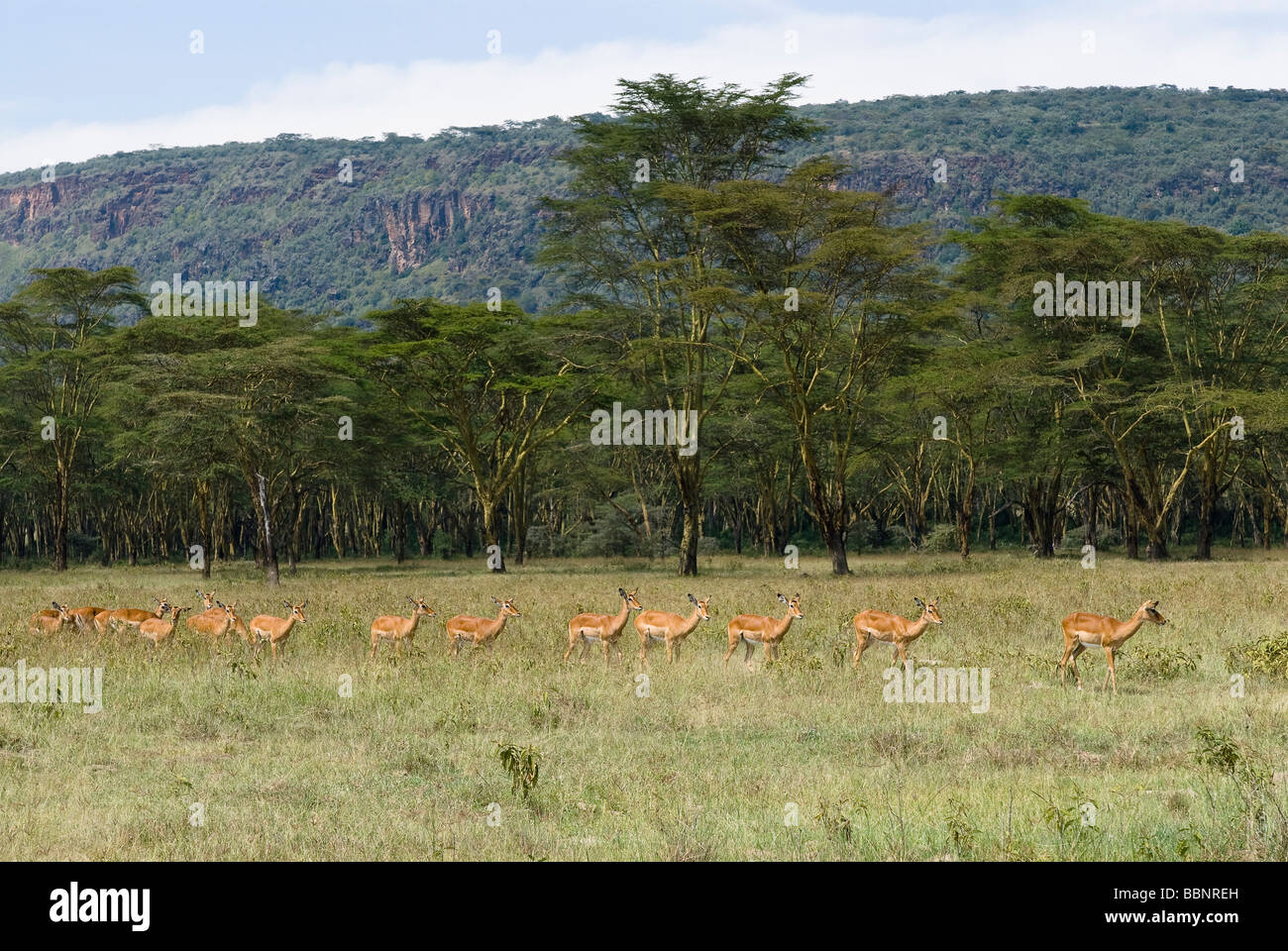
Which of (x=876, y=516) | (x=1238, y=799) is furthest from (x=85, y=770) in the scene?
(x=876, y=516)

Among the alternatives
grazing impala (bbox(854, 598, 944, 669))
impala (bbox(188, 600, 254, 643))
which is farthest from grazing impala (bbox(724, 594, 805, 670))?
impala (bbox(188, 600, 254, 643))

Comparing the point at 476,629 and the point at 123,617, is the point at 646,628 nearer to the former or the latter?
the point at 476,629

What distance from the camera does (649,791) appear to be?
28.3 feet

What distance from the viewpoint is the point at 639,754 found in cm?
1002

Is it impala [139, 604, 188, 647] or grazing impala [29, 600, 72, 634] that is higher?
impala [139, 604, 188, 647]

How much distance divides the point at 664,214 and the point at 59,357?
894 inches

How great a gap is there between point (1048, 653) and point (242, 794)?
10.1m

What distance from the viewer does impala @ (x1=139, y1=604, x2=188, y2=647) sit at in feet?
52.7

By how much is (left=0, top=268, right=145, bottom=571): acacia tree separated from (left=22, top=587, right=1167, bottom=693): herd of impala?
30.4 m

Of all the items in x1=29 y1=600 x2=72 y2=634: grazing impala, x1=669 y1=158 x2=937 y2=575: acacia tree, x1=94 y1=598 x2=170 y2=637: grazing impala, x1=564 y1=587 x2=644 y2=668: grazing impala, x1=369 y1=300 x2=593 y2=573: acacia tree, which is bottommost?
x1=29 y1=600 x2=72 y2=634: grazing impala

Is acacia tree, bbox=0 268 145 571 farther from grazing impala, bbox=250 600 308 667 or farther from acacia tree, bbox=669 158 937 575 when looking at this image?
grazing impala, bbox=250 600 308 667

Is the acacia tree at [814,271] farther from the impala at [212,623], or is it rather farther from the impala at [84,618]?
the impala at [84,618]

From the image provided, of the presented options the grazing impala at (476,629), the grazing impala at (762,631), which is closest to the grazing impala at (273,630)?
→ the grazing impala at (476,629)
